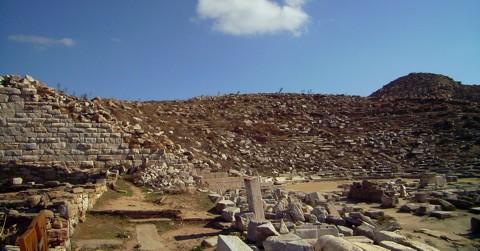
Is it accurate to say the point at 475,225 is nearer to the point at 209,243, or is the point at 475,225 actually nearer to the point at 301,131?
the point at 209,243

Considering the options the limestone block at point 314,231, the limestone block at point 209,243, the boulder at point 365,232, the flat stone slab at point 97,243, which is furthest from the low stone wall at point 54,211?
the boulder at point 365,232

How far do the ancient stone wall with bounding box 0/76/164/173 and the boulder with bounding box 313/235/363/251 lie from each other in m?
10.7

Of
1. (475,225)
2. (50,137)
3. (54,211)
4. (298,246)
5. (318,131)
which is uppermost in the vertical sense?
(318,131)

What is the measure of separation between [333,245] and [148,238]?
4.35m

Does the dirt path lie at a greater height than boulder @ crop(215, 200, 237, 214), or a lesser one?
greater

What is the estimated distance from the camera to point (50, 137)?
15.0 m

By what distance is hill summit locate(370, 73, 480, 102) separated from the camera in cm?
4147

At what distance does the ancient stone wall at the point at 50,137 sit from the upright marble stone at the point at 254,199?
7.02 metres

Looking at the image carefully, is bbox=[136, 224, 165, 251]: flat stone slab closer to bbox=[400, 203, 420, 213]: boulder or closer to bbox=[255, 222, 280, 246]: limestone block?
bbox=[255, 222, 280, 246]: limestone block

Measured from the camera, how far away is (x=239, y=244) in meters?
5.91

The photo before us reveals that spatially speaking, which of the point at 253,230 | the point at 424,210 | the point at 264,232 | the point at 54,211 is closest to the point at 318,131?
the point at 424,210

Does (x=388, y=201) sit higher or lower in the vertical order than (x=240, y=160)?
lower

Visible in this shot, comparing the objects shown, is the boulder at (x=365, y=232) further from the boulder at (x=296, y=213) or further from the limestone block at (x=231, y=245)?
the limestone block at (x=231, y=245)

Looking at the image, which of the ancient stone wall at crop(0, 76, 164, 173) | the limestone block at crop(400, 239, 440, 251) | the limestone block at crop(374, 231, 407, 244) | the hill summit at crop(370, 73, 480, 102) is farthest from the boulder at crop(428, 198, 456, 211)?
the hill summit at crop(370, 73, 480, 102)
